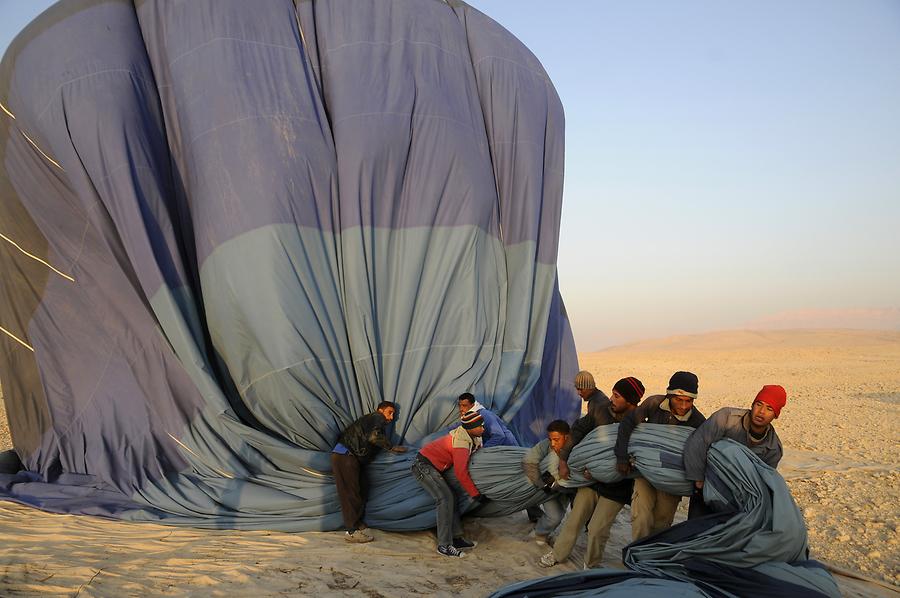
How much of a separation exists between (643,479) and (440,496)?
1573 millimetres

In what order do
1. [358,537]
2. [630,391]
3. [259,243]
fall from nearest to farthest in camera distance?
[630,391]
[358,537]
[259,243]

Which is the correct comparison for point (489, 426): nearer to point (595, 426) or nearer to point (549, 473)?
point (549, 473)

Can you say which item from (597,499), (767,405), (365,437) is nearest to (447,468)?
(365,437)

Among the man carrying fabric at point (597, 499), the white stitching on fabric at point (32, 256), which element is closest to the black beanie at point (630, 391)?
the man carrying fabric at point (597, 499)

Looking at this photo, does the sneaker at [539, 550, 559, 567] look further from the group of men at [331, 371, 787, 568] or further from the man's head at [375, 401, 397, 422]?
the man's head at [375, 401, 397, 422]

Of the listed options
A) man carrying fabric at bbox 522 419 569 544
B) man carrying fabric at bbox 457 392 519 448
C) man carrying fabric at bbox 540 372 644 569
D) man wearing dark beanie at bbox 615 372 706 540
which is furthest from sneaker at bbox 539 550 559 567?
man carrying fabric at bbox 457 392 519 448

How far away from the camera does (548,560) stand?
17.8ft

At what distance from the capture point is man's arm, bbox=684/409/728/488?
4.57m

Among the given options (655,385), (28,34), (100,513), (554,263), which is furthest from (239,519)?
(655,385)

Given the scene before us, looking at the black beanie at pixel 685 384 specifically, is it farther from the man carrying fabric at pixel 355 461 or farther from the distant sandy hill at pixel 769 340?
the distant sandy hill at pixel 769 340

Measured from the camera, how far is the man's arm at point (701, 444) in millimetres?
4574

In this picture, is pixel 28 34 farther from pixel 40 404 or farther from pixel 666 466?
pixel 666 466

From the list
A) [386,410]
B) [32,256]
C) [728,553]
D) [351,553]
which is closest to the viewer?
[728,553]

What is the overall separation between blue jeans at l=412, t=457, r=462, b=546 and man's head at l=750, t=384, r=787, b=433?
238 cm
